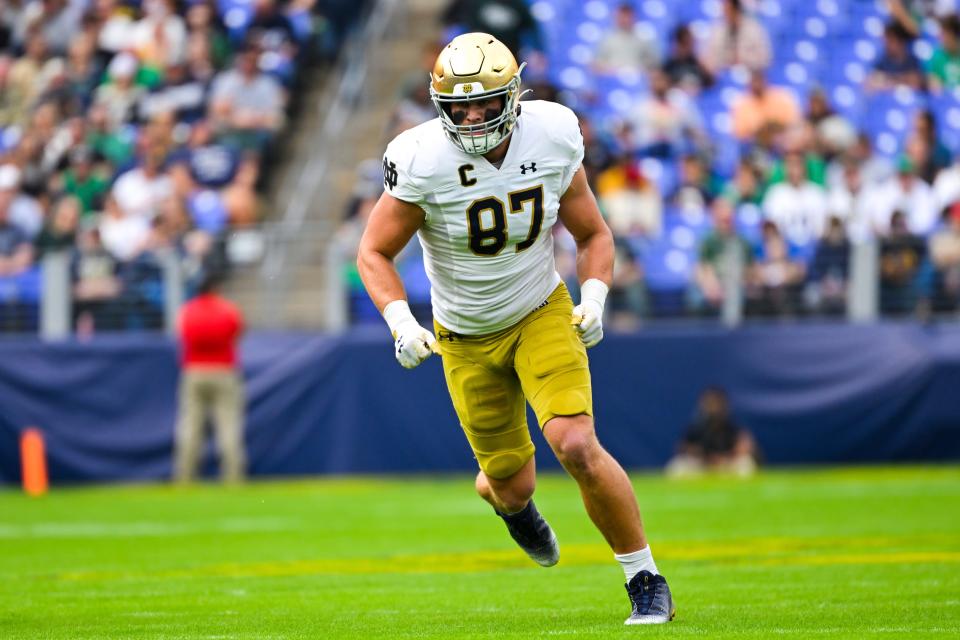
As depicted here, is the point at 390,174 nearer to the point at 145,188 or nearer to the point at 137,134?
the point at 145,188

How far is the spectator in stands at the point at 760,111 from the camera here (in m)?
17.5

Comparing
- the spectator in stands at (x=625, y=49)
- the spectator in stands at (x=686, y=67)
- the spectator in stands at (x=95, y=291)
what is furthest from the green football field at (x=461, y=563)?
the spectator in stands at (x=625, y=49)

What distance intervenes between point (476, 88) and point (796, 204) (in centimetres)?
1054

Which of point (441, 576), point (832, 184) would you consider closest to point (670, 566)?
point (441, 576)

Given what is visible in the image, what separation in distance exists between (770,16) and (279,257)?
6629 mm

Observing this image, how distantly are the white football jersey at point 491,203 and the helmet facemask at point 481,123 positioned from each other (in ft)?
0.25

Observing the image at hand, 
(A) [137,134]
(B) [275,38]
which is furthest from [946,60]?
(A) [137,134]

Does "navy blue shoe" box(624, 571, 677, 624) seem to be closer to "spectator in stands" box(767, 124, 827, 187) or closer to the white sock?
the white sock

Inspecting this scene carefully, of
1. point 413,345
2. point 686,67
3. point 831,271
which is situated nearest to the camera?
point 413,345

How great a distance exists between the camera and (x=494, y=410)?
6691mm

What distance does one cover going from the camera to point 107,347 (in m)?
16.9

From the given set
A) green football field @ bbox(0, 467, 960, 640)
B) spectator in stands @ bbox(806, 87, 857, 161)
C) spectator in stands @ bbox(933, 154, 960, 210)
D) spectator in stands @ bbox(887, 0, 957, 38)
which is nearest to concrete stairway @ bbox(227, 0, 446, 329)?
green football field @ bbox(0, 467, 960, 640)

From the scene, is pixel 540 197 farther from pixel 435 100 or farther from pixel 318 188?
pixel 318 188

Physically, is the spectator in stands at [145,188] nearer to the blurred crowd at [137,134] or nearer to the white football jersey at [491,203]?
the blurred crowd at [137,134]
